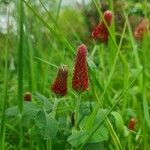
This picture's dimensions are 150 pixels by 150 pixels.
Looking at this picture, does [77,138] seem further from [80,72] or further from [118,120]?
[118,120]

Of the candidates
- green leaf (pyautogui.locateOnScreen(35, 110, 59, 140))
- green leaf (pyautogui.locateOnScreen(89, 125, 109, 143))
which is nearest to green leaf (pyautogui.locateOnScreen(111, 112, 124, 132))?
green leaf (pyautogui.locateOnScreen(89, 125, 109, 143))

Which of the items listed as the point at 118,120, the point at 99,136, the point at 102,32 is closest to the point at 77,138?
the point at 99,136

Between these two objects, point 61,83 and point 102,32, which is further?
point 102,32

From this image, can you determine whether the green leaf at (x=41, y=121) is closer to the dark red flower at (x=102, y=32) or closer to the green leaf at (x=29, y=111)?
the green leaf at (x=29, y=111)

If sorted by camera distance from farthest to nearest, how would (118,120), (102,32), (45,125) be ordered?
(102,32), (118,120), (45,125)

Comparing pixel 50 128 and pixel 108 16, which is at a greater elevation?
pixel 108 16
